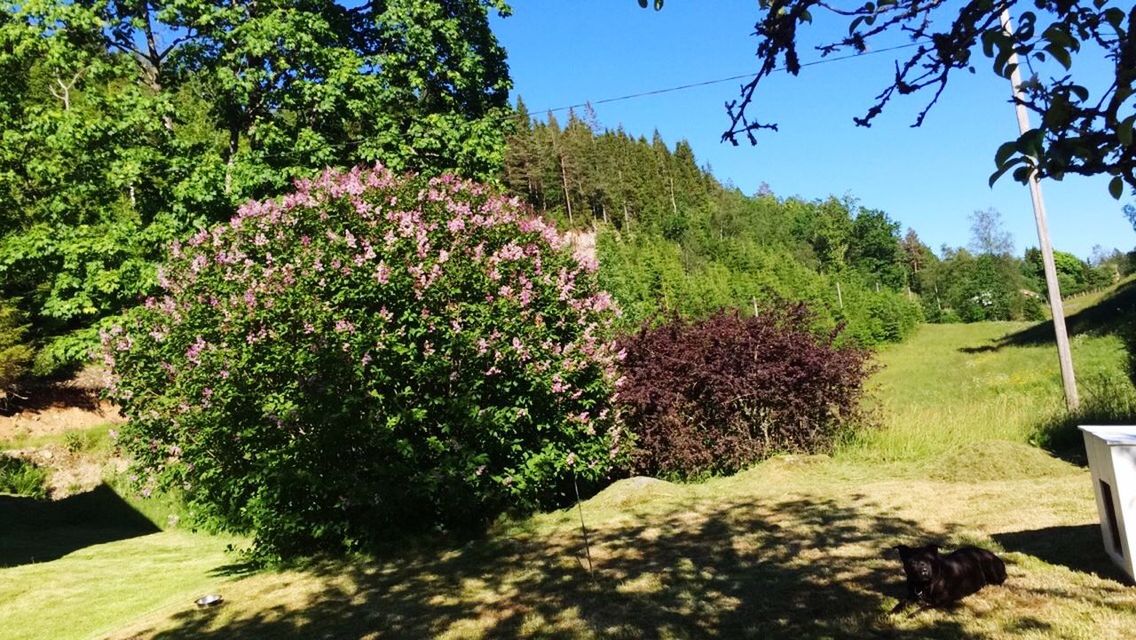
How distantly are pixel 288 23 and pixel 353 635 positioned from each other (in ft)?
37.9

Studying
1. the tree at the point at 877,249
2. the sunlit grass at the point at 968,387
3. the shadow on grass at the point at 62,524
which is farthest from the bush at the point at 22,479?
the tree at the point at 877,249

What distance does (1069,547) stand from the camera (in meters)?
4.78

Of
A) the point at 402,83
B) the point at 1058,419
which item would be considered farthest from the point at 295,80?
the point at 1058,419

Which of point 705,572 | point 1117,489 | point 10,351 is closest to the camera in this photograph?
point 1117,489

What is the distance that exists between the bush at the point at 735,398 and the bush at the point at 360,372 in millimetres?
1373

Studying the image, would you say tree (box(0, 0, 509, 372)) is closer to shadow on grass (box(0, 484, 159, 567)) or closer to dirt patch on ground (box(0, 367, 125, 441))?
shadow on grass (box(0, 484, 159, 567))

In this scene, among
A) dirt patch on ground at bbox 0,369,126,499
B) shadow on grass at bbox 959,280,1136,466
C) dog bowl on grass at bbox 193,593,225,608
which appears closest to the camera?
dog bowl on grass at bbox 193,593,225,608

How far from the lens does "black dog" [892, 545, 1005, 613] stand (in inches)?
156

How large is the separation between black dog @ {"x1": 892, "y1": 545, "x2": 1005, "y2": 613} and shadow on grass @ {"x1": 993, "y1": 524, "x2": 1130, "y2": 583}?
0.82 meters

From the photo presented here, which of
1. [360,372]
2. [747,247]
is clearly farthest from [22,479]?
[747,247]

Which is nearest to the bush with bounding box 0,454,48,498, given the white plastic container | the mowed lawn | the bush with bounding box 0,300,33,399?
the bush with bounding box 0,300,33,399

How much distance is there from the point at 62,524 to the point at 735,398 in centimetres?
1311

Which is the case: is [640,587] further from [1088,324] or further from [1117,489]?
[1088,324]

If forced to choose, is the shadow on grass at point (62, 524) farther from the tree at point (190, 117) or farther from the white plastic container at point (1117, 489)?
the white plastic container at point (1117, 489)
